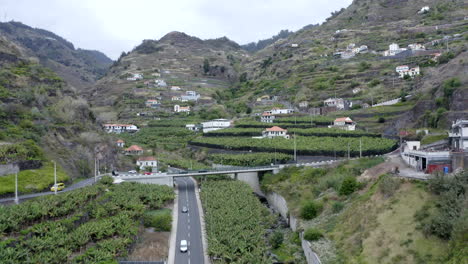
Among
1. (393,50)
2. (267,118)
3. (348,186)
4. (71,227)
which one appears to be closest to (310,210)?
(348,186)

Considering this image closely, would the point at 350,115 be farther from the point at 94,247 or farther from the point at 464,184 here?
the point at 94,247

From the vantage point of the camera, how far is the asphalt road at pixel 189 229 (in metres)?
36.0

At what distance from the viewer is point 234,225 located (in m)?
41.8

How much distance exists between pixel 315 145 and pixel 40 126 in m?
47.4

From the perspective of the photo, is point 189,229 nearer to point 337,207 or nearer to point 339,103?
point 337,207

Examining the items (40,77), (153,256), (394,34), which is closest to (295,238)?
(153,256)

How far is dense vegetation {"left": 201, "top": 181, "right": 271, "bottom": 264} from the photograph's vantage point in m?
34.7

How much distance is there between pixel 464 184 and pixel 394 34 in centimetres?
13979

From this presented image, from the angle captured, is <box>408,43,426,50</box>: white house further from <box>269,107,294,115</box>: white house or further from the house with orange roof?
the house with orange roof

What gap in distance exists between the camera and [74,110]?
75.6 meters

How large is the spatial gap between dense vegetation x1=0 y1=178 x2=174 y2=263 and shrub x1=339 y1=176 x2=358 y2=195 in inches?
920

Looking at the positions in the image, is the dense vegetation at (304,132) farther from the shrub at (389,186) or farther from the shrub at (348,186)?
the shrub at (389,186)

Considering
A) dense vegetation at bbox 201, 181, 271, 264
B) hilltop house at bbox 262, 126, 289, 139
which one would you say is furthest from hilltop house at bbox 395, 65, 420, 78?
dense vegetation at bbox 201, 181, 271, 264

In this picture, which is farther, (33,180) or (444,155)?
(33,180)
